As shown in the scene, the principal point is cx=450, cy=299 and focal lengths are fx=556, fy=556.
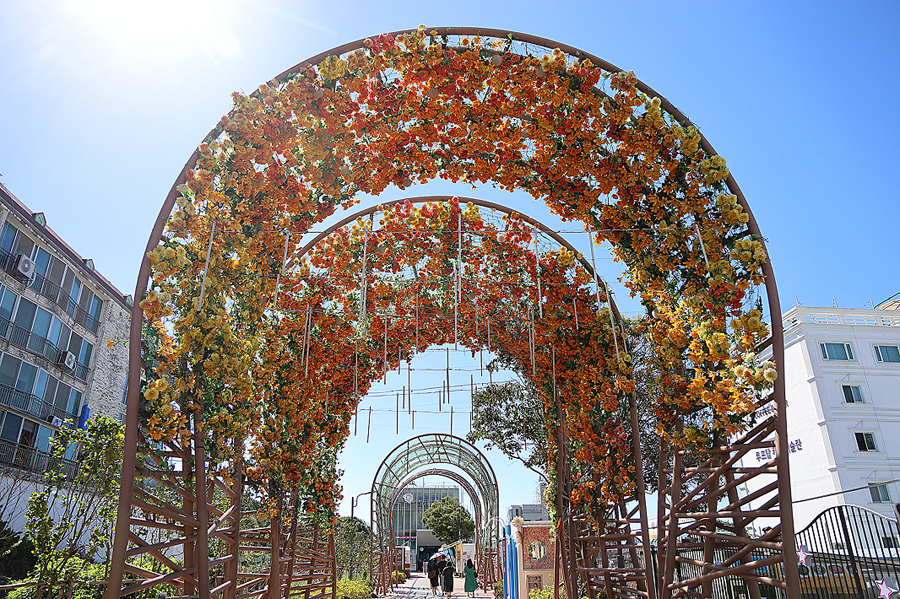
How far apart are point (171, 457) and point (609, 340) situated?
17.5ft

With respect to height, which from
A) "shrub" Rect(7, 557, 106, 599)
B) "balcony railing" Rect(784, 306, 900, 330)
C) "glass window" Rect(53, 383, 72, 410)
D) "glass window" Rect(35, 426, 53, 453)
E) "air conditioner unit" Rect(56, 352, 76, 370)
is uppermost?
"balcony railing" Rect(784, 306, 900, 330)

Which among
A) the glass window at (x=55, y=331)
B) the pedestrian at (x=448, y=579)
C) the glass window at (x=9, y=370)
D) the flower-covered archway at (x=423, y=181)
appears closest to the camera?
the flower-covered archway at (x=423, y=181)

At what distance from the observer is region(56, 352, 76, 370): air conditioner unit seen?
1691 centimetres

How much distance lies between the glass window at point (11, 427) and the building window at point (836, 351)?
96.2ft

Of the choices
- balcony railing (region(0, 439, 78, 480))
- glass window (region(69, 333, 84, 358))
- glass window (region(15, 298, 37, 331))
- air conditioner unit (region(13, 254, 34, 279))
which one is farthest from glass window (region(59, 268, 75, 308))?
balcony railing (region(0, 439, 78, 480))

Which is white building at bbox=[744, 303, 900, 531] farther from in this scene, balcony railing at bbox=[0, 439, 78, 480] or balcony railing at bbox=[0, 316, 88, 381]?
balcony railing at bbox=[0, 316, 88, 381]

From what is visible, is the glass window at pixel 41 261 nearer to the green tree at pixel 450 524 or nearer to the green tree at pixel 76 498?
the green tree at pixel 76 498

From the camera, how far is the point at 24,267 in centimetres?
1521

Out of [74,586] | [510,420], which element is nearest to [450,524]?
[510,420]

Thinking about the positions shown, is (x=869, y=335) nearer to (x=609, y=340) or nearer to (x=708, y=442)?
(x=609, y=340)

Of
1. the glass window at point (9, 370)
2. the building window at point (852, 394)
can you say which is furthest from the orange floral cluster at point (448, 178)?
the building window at point (852, 394)

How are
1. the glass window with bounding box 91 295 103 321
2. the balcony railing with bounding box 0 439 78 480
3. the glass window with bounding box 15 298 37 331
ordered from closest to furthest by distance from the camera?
the balcony railing with bounding box 0 439 78 480 < the glass window with bounding box 15 298 37 331 < the glass window with bounding box 91 295 103 321

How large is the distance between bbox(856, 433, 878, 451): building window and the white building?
0.13ft

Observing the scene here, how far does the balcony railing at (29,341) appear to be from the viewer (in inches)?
587
